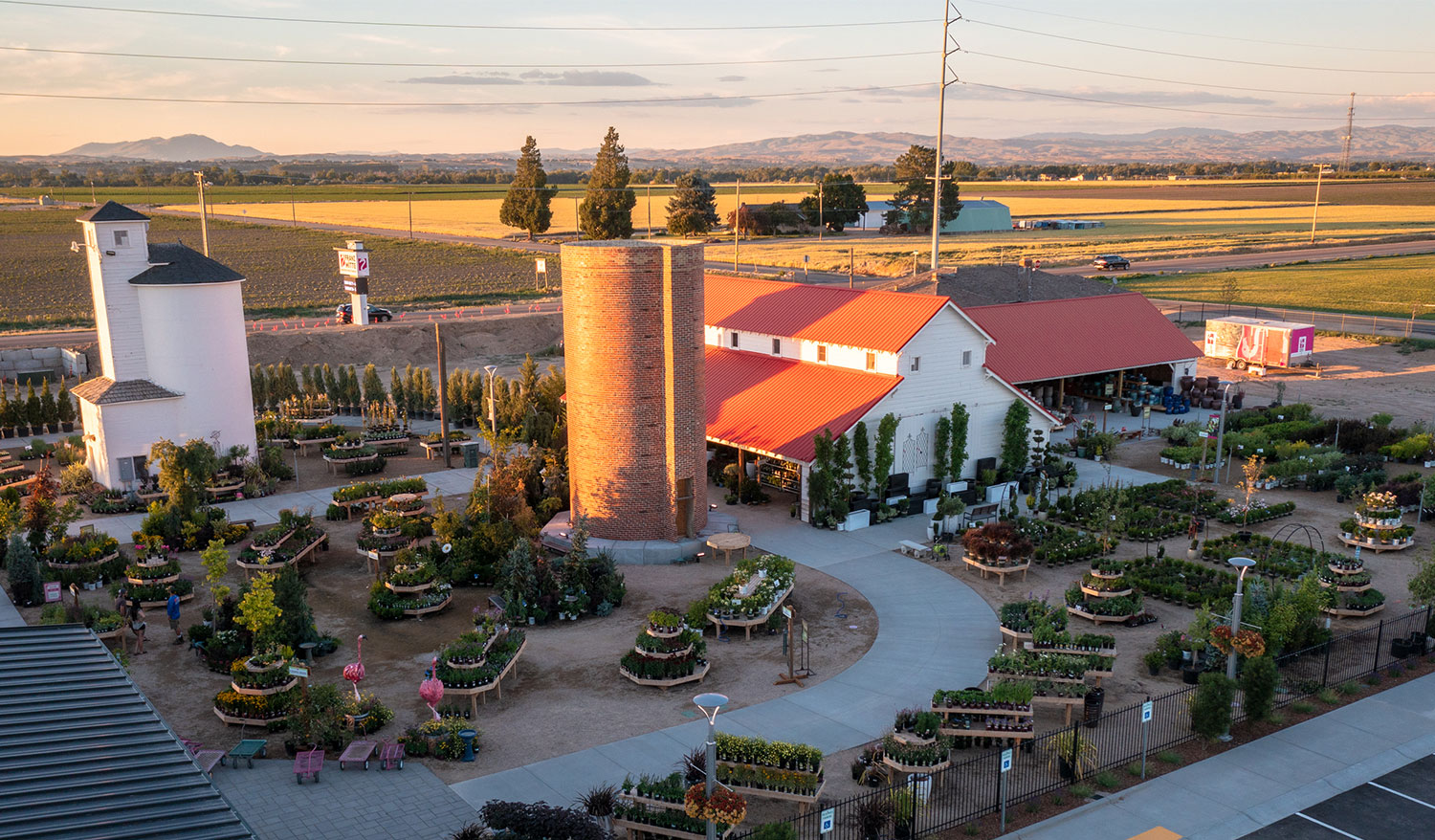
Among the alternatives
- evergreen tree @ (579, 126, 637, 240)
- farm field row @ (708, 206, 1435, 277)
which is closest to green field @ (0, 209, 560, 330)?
evergreen tree @ (579, 126, 637, 240)

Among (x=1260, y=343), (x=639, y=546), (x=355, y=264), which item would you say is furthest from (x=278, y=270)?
(x=639, y=546)

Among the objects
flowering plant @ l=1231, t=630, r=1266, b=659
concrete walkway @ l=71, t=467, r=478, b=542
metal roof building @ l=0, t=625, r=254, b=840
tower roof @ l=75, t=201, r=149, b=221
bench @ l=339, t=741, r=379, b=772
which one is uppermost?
tower roof @ l=75, t=201, r=149, b=221

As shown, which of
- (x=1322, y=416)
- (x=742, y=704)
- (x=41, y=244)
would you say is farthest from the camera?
(x=41, y=244)

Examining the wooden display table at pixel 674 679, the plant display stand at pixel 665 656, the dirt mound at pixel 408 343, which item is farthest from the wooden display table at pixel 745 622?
the dirt mound at pixel 408 343

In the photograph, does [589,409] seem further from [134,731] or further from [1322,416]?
[1322,416]

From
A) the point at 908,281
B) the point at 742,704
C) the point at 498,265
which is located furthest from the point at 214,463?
the point at 498,265

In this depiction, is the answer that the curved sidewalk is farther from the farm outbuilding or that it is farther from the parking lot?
the farm outbuilding

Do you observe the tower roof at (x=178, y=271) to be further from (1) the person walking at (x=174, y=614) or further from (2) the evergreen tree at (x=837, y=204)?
Answer: (2) the evergreen tree at (x=837, y=204)
